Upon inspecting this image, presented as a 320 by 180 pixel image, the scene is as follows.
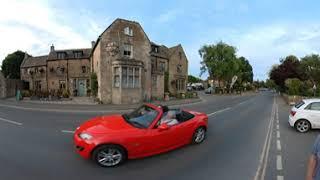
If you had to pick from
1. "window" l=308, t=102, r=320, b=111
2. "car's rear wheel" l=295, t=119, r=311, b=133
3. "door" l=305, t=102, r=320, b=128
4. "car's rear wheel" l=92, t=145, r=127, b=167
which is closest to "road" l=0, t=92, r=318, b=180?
"car's rear wheel" l=92, t=145, r=127, b=167

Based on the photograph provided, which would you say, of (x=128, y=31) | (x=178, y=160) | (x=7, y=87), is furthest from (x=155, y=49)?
(x=178, y=160)

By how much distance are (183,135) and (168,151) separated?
715 millimetres

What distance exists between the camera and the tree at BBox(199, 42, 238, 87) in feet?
199

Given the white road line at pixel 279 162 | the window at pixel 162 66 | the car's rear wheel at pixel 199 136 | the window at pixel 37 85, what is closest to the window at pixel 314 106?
the white road line at pixel 279 162

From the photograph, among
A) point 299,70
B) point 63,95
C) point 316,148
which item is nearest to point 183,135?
point 316,148

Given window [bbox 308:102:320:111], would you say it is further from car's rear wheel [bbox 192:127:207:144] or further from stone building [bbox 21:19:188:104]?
stone building [bbox 21:19:188:104]

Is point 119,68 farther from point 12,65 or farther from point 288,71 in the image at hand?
point 12,65

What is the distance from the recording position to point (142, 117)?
7.16 metres

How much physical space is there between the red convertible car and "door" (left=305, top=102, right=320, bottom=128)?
5.67m

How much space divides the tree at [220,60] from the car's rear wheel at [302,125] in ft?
166

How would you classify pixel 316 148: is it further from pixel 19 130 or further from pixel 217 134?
pixel 19 130

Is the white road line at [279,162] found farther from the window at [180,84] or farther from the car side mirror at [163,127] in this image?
the window at [180,84]

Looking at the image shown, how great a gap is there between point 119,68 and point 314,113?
1986 centimetres

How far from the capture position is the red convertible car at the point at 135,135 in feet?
19.6
